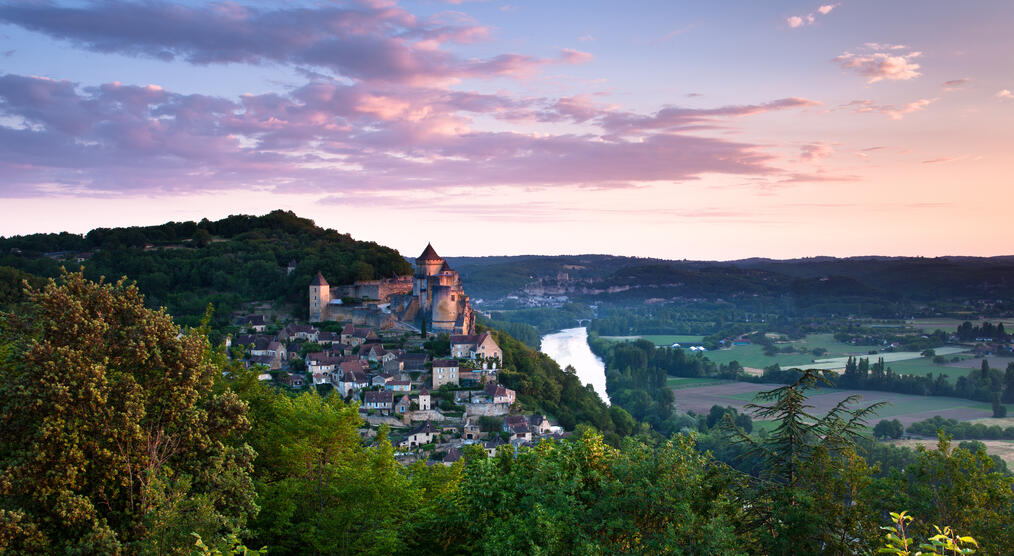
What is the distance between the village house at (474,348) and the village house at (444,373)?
327cm

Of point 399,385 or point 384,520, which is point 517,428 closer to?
point 399,385

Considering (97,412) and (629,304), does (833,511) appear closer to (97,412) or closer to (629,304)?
(97,412)

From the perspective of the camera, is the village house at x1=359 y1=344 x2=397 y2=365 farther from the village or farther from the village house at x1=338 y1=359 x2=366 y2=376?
the village house at x1=338 y1=359 x2=366 y2=376

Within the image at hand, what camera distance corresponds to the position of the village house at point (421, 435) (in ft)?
129

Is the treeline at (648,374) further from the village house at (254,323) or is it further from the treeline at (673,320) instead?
the village house at (254,323)

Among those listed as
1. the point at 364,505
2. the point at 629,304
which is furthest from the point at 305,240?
the point at 629,304

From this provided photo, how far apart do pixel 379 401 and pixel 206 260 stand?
1610 inches

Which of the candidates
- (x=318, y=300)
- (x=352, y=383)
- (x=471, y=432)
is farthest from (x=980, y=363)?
(x=318, y=300)

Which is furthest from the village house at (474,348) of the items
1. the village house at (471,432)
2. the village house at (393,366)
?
the village house at (471,432)

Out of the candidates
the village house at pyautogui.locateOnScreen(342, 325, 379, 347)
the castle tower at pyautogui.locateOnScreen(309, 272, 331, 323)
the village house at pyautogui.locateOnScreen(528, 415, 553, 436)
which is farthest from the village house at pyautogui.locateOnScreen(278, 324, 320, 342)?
the village house at pyautogui.locateOnScreen(528, 415, 553, 436)

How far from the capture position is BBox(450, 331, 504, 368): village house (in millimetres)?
52500

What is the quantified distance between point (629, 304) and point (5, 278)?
155 meters

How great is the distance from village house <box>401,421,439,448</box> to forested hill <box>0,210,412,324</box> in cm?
2799

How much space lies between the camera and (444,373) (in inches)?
1914
